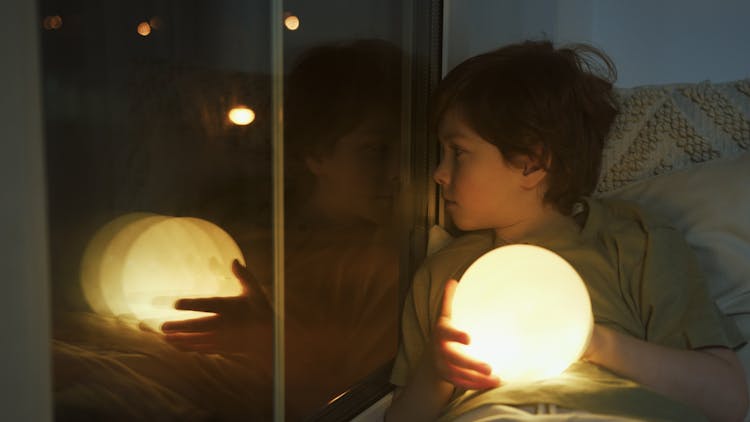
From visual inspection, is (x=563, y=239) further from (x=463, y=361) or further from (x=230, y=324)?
→ (x=230, y=324)

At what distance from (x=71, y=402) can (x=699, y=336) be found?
2.57ft

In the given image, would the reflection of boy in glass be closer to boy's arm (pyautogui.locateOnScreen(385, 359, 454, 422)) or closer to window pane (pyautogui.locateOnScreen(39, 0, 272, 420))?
window pane (pyautogui.locateOnScreen(39, 0, 272, 420))

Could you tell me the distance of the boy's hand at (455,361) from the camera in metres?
0.77

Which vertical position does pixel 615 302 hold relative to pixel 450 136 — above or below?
below

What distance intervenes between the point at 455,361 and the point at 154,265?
35 centimetres

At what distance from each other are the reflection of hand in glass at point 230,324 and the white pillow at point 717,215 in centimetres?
71

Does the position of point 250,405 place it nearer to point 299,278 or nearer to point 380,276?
point 299,278

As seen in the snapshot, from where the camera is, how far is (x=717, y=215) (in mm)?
1136

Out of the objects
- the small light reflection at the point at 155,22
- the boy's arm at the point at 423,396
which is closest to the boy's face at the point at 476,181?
the boy's arm at the point at 423,396

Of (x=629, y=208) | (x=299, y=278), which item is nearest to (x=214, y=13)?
(x=299, y=278)

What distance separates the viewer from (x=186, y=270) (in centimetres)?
74

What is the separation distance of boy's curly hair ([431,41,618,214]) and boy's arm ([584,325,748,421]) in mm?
296

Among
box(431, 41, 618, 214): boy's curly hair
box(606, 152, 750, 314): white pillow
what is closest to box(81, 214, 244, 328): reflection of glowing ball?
box(431, 41, 618, 214): boy's curly hair

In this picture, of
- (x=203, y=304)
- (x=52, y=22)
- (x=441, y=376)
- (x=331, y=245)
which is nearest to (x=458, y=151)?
(x=331, y=245)
